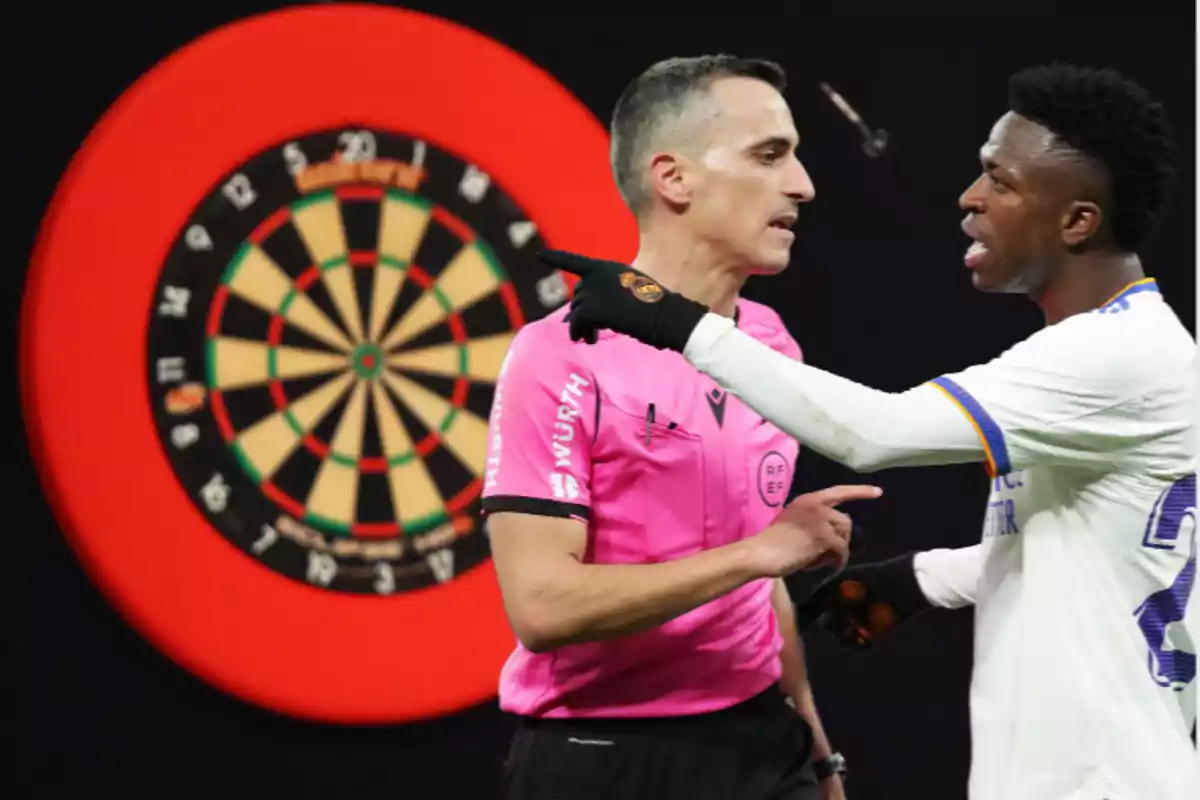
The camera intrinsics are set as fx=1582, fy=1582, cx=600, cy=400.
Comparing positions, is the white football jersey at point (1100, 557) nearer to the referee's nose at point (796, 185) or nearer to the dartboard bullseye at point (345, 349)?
the referee's nose at point (796, 185)

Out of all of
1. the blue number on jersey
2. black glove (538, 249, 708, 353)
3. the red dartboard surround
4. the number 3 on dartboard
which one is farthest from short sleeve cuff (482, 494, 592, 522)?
the number 3 on dartboard

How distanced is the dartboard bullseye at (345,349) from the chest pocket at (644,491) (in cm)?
77

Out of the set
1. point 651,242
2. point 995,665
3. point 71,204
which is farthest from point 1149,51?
point 71,204

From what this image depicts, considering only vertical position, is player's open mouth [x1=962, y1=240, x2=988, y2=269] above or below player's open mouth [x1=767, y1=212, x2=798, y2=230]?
below

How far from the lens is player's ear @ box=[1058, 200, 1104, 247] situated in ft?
6.05

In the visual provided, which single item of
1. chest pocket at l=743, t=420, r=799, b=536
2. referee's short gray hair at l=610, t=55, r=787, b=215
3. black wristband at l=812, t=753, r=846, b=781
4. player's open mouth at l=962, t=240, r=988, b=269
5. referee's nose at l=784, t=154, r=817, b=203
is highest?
referee's short gray hair at l=610, t=55, r=787, b=215

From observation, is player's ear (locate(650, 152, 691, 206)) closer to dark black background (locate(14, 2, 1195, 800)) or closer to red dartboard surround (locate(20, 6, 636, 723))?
red dartboard surround (locate(20, 6, 636, 723))

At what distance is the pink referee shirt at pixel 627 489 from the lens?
1.87 metres

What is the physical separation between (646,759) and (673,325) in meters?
0.55

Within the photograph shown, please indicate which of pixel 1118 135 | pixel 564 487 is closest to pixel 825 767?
pixel 564 487

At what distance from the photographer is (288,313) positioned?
257 centimetres

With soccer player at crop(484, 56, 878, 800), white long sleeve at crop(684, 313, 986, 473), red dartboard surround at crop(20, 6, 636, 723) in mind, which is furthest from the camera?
red dartboard surround at crop(20, 6, 636, 723)

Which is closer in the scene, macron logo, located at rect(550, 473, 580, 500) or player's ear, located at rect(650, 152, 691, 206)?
macron logo, located at rect(550, 473, 580, 500)

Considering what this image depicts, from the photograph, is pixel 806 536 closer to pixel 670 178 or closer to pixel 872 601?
pixel 872 601
